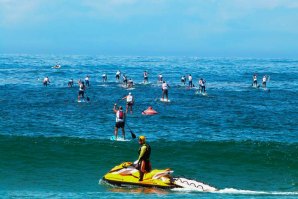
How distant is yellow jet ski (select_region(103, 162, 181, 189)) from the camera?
1847 centimetres

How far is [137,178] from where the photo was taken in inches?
741

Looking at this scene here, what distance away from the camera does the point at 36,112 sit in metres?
38.8

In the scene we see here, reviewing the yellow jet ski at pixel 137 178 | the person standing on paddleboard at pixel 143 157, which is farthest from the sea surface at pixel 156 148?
the person standing on paddleboard at pixel 143 157

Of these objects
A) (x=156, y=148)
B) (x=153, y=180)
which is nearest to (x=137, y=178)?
(x=153, y=180)

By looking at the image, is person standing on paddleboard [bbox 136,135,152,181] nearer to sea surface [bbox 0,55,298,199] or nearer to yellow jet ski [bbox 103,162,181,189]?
yellow jet ski [bbox 103,162,181,189]

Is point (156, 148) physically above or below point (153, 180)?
below

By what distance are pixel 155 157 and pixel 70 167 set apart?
4.13 metres

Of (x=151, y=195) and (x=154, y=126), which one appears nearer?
(x=151, y=195)

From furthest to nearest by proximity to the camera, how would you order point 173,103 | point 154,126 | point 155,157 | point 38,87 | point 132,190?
point 38,87 < point 173,103 < point 154,126 < point 155,157 < point 132,190

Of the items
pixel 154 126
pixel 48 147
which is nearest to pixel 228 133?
pixel 154 126

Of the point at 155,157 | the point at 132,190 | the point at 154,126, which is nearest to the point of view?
the point at 132,190

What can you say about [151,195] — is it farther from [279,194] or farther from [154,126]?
[154,126]

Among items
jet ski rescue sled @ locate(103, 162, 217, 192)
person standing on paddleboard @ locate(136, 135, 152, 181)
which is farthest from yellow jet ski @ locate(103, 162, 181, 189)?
person standing on paddleboard @ locate(136, 135, 152, 181)

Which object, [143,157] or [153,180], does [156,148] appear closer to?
[143,157]
